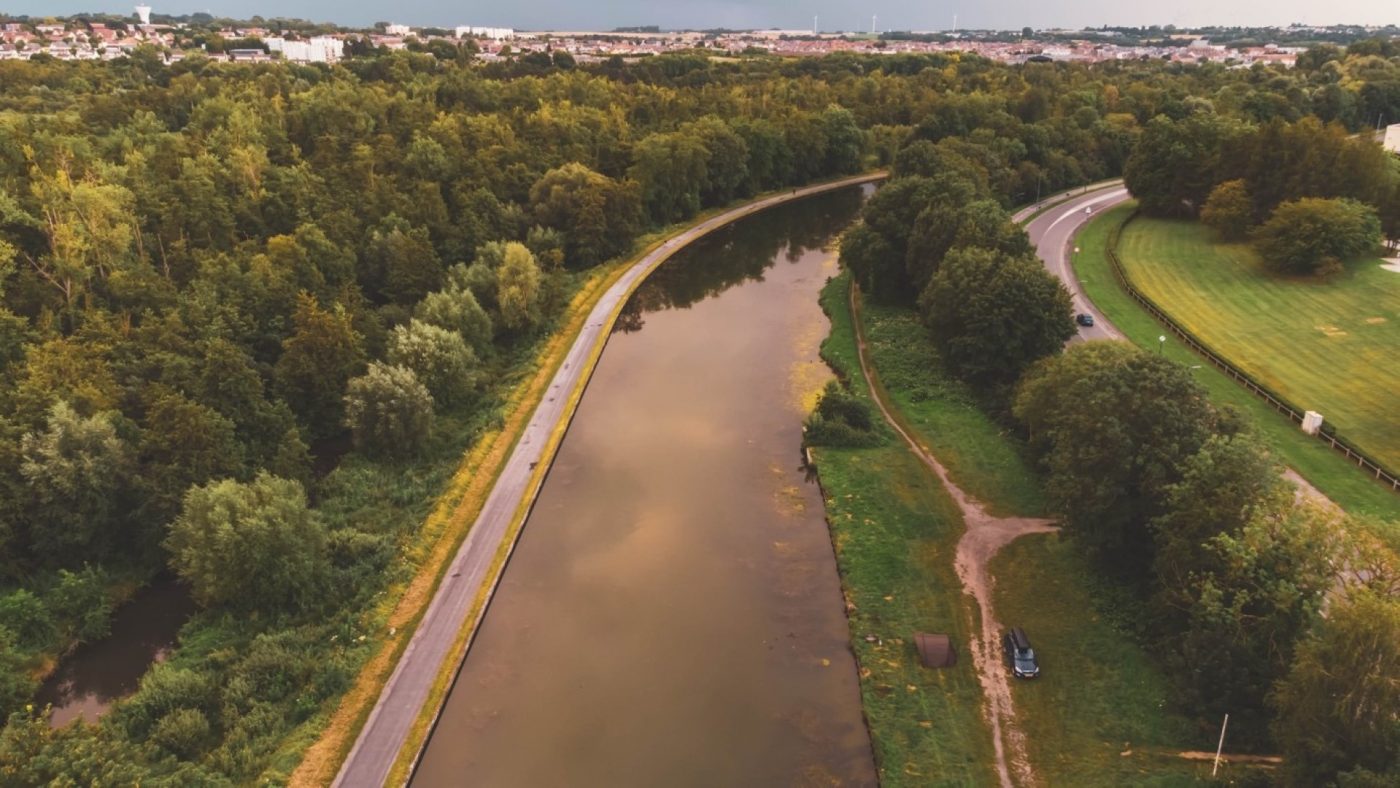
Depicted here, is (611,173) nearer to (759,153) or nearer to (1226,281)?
(759,153)

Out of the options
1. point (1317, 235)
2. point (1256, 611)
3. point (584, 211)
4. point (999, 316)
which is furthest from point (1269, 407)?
point (584, 211)

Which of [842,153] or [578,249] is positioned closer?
[578,249]

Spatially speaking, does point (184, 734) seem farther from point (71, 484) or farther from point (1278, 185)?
point (1278, 185)

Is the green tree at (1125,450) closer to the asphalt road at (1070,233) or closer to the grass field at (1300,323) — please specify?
the grass field at (1300,323)

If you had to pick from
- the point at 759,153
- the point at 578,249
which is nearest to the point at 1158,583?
the point at 578,249

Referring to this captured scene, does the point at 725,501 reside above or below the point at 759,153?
below

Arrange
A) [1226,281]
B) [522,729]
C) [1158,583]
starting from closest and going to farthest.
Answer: [522,729] < [1158,583] < [1226,281]
